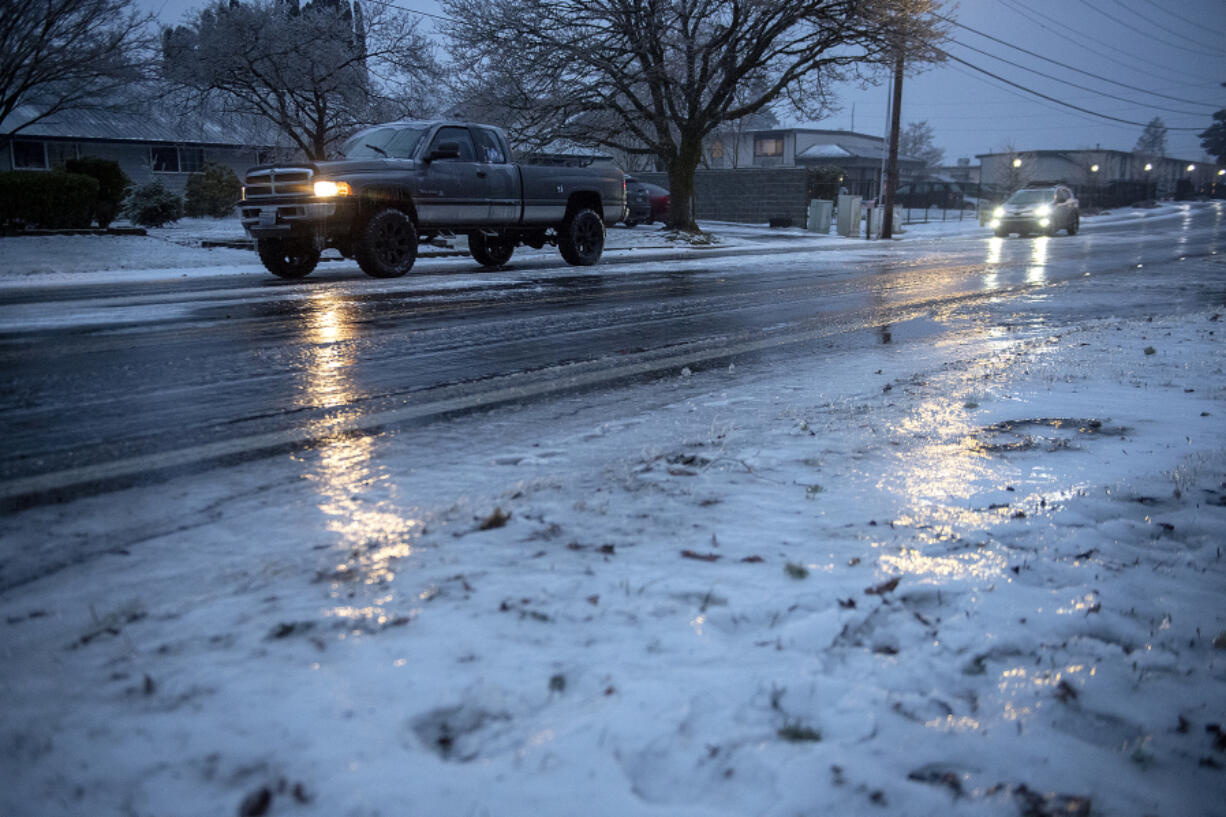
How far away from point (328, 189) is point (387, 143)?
5.61ft

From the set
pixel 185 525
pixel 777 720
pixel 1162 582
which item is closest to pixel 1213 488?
pixel 1162 582

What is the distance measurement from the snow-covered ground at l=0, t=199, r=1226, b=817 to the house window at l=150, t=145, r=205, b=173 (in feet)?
132

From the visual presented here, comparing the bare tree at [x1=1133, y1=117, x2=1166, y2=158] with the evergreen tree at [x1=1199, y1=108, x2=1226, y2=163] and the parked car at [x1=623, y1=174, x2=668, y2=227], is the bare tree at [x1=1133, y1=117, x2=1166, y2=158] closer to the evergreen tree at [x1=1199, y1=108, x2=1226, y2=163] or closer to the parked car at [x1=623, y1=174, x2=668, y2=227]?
the evergreen tree at [x1=1199, y1=108, x2=1226, y2=163]

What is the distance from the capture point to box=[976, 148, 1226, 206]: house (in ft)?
231

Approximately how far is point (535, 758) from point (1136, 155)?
12337cm

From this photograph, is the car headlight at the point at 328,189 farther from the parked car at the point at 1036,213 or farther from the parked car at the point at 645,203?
the parked car at the point at 1036,213

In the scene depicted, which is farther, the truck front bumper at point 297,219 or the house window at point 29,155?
the house window at point 29,155

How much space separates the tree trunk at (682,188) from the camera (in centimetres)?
2633

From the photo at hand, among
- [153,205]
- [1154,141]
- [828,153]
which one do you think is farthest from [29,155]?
[1154,141]

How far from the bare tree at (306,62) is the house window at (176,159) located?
11.3 meters

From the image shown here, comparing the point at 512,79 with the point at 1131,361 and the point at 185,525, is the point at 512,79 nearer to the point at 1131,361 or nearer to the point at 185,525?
the point at 1131,361

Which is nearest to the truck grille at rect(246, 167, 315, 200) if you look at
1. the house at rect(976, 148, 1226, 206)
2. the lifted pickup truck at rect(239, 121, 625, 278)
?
the lifted pickup truck at rect(239, 121, 625, 278)

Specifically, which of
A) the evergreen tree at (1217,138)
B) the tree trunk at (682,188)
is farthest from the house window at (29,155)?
the evergreen tree at (1217,138)

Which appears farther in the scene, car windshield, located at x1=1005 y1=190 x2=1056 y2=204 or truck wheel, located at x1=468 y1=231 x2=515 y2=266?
car windshield, located at x1=1005 y1=190 x2=1056 y2=204
